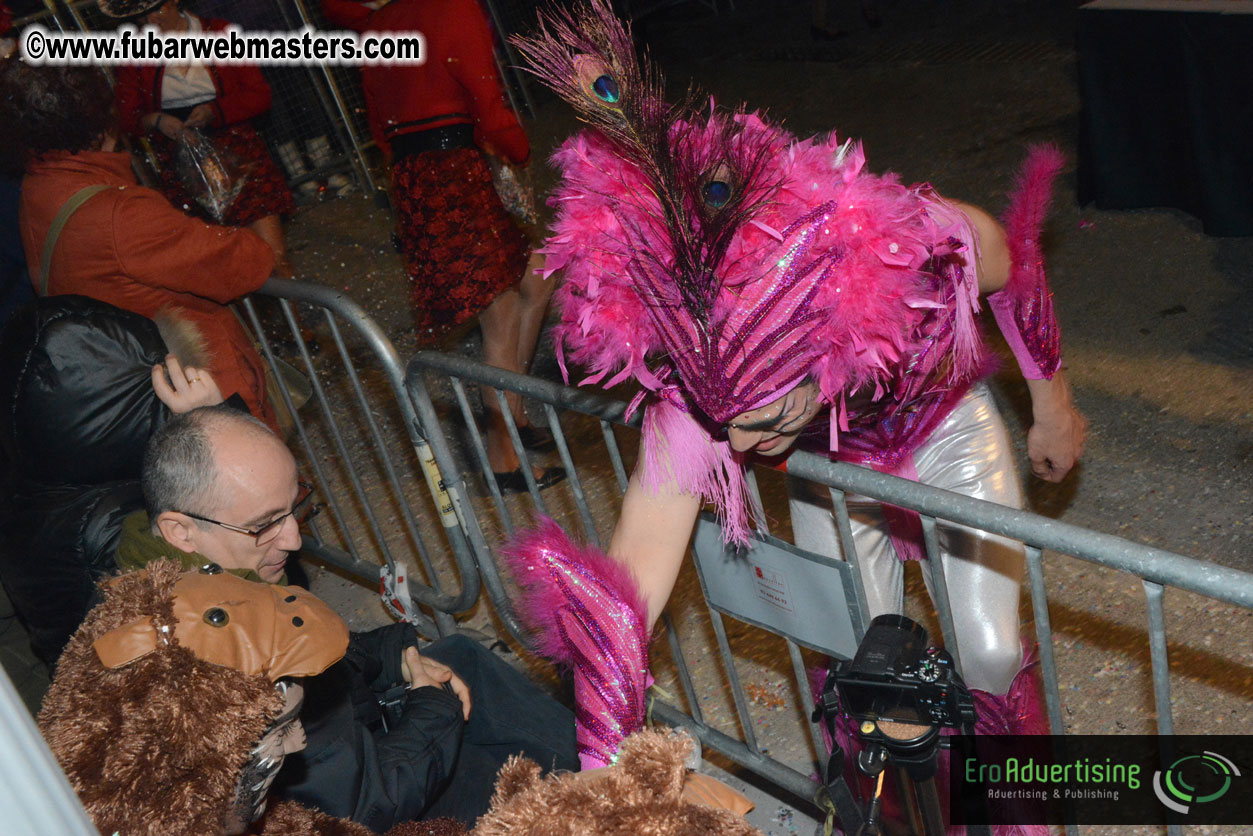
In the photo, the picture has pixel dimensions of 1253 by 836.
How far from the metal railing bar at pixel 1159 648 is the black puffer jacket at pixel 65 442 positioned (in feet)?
7.51

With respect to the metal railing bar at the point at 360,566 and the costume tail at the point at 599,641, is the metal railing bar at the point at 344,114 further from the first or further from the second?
the costume tail at the point at 599,641

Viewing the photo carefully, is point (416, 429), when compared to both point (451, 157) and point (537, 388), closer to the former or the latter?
point (537, 388)

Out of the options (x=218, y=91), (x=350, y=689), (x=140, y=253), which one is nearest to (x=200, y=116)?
(x=218, y=91)

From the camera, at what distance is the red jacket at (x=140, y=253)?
3.20 meters

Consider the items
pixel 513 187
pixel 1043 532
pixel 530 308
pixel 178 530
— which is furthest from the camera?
pixel 530 308

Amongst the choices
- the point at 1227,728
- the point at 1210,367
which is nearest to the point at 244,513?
the point at 1227,728

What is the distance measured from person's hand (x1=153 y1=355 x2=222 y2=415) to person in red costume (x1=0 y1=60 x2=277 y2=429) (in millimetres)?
386

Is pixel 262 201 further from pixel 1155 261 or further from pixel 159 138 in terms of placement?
pixel 1155 261

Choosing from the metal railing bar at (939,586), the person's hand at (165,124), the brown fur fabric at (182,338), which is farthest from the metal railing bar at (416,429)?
the person's hand at (165,124)

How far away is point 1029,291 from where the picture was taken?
2.31m

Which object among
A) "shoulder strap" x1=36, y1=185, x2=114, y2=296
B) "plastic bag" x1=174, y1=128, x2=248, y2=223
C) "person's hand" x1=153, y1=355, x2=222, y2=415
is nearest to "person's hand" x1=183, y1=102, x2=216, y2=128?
"plastic bag" x1=174, y1=128, x2=248, y2=223

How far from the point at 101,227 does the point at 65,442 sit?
0.74 meters

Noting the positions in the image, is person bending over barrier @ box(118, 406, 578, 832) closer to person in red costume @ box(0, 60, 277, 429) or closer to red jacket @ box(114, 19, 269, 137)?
person in red costume @ box(0, 60, 277, 429)

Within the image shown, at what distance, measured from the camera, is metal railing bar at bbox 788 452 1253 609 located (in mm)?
1455
